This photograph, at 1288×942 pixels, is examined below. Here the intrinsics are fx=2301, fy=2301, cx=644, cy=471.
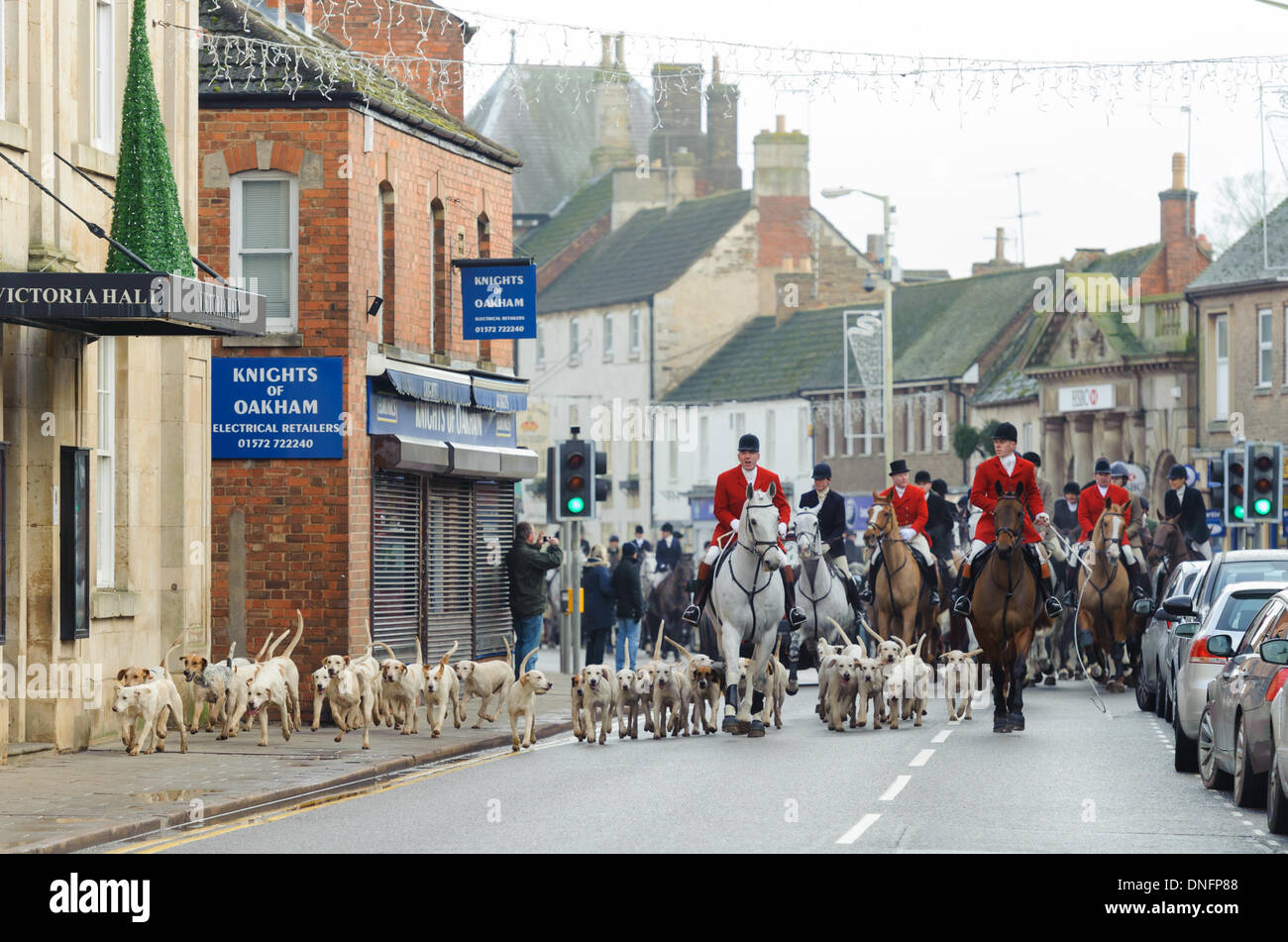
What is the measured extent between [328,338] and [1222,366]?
3950cm

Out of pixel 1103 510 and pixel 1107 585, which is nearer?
pixel 1107 585

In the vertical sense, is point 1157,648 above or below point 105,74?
below

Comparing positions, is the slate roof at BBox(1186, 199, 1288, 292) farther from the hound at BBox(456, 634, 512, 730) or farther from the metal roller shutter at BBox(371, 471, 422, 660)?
the hound at BBox(456, 634, 512, 730)

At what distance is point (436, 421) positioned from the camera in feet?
93.2

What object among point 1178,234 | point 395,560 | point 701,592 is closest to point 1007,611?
point 701,592

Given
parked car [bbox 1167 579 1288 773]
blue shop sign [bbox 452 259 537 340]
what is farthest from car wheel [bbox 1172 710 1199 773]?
blue shop sign [bbox 452 259 537 340]

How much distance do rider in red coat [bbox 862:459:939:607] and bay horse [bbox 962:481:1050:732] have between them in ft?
9.26

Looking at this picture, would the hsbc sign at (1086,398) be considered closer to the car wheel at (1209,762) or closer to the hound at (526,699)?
the hound at (526,699)

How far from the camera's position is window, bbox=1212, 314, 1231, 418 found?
59.8 metres

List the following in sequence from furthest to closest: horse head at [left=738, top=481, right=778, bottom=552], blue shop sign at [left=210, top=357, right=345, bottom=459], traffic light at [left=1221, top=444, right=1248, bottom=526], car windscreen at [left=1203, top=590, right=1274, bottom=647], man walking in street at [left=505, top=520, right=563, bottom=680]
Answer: traffic light at [left=1221, top=444, right=1248, bottom=526], man walking in street at [left=505, top=520, right=563, bottom=680], blue shop sign at [left=210, top=357, right=345, bottom=459], horse head at [left=738, top=481, right=778, bottom=552], car windscreen at [left=1203, top=590, right=1274, bottom=647]

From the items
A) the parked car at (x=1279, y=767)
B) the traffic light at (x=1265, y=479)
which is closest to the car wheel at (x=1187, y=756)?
the parked car at (x=1279, y=767)

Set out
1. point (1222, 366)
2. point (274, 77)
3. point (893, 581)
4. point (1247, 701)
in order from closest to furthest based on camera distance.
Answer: point (1247, 701) → point (893, 581) → point (274, 77) → point (1222, 366)

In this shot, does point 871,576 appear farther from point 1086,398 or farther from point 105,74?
point 1086,398
